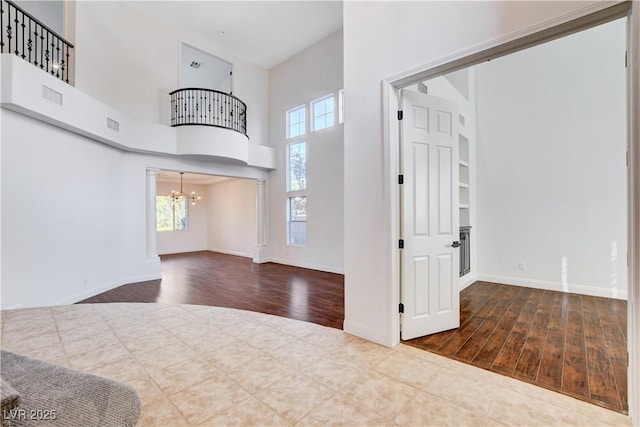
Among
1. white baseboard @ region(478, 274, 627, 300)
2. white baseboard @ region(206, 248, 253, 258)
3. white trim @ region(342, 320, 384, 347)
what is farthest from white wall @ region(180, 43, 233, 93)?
white baseboard @ region(478, 274, 627, 300)

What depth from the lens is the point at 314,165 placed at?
711 cm

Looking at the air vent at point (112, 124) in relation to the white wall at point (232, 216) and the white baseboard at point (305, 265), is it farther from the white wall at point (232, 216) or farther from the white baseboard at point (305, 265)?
the white baseboard at point (305, 265)

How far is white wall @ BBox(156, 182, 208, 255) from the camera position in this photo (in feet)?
33.2

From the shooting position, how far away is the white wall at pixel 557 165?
4.17 m

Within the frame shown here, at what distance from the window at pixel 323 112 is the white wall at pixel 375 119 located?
3808 mm

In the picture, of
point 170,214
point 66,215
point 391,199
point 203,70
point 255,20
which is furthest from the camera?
point 170,214

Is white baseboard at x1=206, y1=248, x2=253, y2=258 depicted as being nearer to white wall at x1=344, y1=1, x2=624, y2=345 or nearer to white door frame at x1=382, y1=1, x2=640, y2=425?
white wall at x1=344, y1=1, x2=624, y2=345

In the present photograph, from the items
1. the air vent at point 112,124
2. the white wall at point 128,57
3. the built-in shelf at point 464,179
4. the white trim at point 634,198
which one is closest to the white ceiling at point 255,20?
the white wall at point 128,57

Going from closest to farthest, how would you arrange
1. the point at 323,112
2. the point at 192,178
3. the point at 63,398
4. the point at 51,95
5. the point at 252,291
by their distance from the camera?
the point at 63,398
the point at 51,95
the point at 252,291
the point at 323,112
the point at 192,178

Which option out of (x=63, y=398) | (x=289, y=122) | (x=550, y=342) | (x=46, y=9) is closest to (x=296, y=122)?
(x=289, y=122)

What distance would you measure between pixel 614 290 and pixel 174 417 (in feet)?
18.9

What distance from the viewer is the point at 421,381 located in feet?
7.00

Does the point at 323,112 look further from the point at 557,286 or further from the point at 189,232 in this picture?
the point at 189,232

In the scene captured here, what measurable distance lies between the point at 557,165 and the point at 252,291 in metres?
5.55
